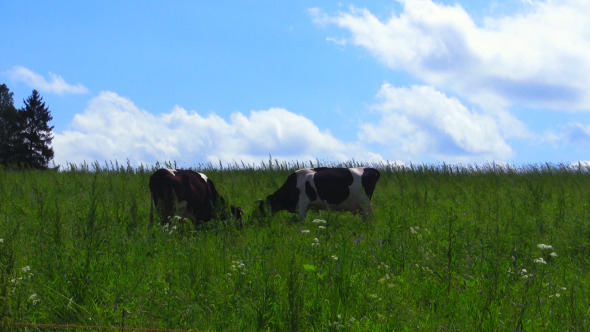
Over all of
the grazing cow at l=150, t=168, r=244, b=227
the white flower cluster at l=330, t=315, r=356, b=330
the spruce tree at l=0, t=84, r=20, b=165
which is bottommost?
the white flower cluster at l=330, t=315, r=356, b=330

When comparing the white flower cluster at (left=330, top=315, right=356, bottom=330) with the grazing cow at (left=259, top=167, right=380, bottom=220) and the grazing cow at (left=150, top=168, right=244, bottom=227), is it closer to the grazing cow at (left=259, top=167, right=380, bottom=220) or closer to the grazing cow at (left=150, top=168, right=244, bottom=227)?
the grazing cow at (left=150, top=168, right=244, bottom=227)

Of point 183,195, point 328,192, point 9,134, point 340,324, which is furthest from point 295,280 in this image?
point 9,134

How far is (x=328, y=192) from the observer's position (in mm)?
10578

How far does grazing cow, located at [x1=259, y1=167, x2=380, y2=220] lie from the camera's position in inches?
417

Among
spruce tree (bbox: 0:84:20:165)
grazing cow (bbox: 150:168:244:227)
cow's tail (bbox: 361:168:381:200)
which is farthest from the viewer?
spruce tree (bbox: 0:84:20:165)

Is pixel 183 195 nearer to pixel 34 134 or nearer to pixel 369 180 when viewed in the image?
pixel 369 180

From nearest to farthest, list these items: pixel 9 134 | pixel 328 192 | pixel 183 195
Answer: pixel 183 195, pixel 328 192, pixel 9 134

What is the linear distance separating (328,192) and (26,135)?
47317 millimetres

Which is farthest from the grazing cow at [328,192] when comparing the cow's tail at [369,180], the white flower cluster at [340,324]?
the white flower cluster at [340,324]

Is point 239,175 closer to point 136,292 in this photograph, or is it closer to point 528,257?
point 528,257

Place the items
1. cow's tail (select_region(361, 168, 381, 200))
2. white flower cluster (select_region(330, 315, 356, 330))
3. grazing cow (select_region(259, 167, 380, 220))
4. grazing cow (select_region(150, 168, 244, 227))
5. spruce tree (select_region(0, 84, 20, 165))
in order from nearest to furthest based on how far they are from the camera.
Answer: white flower cluster (select_region(330, 315, 356, 330)), grazing cow (select_region(150, 168, 244, 227)), grazing cow (select_region(259, 167, 380, 220)), cow's tail (select_region(361, 168, 381, 200)), spruce tree (select_region(0, 84, 20, 165))

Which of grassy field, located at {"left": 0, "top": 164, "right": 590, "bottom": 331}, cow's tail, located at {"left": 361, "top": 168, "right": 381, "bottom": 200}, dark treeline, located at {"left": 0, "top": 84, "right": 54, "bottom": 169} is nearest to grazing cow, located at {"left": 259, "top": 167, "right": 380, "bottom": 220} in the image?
cow's tail, located at {"left": 361, "top": 168, "right": 381, "bottom": 200}

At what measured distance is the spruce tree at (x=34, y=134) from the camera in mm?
49000

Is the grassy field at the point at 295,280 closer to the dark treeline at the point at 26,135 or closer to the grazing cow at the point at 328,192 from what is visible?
the grazing cow at the point at 328,192
